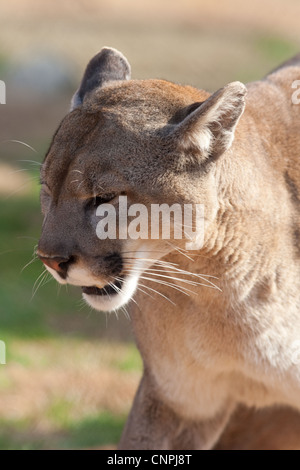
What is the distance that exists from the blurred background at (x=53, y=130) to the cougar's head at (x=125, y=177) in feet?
1.25

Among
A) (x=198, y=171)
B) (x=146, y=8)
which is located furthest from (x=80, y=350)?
(x=146, y=8)

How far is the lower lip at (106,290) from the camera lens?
3366 mm

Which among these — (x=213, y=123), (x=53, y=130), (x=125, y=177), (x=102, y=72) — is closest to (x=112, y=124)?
(x=125, y=177)

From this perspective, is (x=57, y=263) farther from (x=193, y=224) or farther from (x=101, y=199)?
(x=193, y=224)

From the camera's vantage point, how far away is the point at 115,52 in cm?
397

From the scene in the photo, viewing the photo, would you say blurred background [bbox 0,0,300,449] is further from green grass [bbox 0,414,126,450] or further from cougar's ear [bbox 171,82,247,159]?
cougar's ear [bbox 171,82,247,159]

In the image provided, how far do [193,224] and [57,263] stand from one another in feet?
1.81

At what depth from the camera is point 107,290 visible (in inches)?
134

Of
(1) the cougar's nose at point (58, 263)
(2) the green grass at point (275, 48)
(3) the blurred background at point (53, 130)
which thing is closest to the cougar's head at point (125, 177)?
(1) the cougar's nose at point (58, 263)

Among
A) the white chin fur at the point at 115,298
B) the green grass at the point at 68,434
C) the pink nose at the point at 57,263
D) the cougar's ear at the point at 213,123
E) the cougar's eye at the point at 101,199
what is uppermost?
the cougar's ear at the point at 213,123

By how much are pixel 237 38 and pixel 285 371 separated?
41.5 ft

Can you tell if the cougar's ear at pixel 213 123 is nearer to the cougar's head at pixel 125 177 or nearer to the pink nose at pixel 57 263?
the cougar's head at pixel 125 177

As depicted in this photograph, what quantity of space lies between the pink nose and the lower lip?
22cm

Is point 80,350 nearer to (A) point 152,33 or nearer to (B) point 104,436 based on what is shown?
(B) point 104,436
